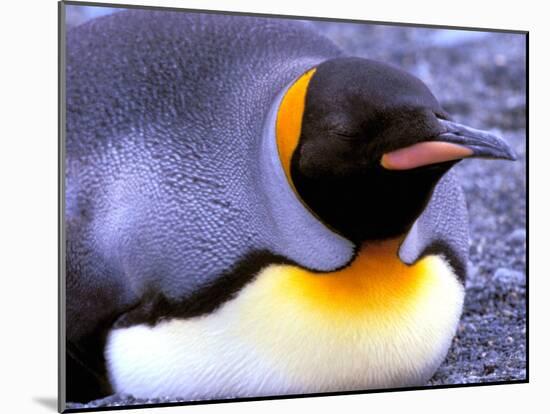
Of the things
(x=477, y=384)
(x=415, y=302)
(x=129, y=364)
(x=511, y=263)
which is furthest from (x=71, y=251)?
(x=511, y=263)

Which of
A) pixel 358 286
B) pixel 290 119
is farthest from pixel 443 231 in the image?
pixel 290 119

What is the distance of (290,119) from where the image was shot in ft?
8.18

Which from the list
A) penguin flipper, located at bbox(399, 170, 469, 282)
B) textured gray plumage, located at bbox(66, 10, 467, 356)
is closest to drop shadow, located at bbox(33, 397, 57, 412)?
Answer: textured gray plumage, located at bbox(66, 10, 467, 356)

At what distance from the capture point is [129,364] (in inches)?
103

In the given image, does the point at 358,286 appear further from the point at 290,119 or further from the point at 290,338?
the point at 290,119

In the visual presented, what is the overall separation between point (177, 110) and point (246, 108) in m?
0.18

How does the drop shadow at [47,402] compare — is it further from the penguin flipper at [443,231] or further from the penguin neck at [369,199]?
the penguin flipper at [443,231]

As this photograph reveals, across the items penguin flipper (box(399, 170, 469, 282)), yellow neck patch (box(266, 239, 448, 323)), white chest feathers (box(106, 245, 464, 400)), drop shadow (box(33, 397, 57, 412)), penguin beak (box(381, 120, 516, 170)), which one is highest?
penguin beak (box(381, 120, 516, 170))

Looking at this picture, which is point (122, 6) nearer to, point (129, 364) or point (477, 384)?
point (129, 364)

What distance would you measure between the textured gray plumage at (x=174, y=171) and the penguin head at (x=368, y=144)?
0.09 metres

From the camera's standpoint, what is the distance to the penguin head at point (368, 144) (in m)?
2.34

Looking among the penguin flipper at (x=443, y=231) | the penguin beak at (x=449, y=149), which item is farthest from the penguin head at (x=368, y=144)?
the penguin flipper at (x=443, y=231)

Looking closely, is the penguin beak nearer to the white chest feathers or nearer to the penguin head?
the penguin head

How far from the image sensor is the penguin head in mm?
2340
